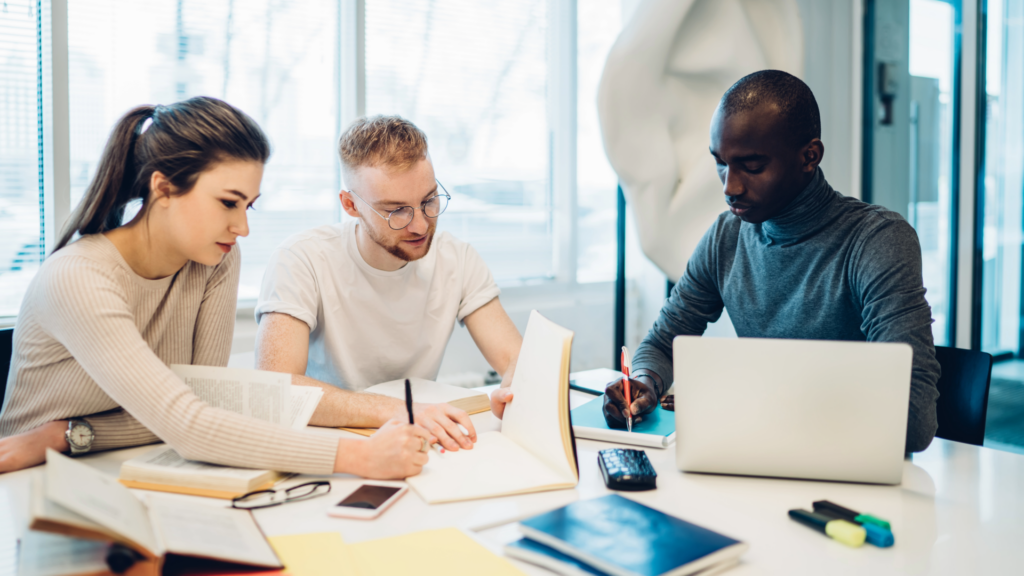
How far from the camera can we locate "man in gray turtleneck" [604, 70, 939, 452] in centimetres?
121

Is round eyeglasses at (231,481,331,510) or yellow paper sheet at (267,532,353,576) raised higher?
round eyeglasses at (231,481,331,510)

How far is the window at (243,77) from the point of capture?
2166 mm

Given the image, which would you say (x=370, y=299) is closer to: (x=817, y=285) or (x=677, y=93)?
(x=817, y=285)

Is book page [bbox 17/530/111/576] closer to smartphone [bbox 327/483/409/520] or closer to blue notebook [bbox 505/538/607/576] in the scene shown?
smartphone [bbox 327/483/409/520]

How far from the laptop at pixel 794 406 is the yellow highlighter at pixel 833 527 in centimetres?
14

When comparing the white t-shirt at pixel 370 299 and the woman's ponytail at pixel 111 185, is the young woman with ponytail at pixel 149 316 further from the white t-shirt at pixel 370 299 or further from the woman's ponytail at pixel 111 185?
the white t-shirt at pixel 370 299

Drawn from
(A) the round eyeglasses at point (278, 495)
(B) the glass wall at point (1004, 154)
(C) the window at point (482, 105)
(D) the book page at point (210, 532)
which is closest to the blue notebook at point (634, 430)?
(A) the round eyeglasses at point (278, 495)

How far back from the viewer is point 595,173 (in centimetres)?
343

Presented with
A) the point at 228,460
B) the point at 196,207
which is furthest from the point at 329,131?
the point at 228,460

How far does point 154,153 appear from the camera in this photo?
1154mm

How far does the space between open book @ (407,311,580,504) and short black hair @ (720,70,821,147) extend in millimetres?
612

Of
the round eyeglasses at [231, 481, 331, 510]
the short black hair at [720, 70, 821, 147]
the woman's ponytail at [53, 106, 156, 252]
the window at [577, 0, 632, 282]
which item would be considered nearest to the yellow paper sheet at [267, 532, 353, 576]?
the round eyeglasses at [231, 481, 331, 510]

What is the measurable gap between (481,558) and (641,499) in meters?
0.29

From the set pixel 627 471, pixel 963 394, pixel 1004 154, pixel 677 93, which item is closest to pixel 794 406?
pixel 627 471
